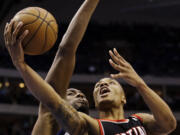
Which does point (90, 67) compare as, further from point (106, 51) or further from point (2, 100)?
point (2, 100)

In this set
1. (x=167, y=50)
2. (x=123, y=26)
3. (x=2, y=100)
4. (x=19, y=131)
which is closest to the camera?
(x=19, y=131)

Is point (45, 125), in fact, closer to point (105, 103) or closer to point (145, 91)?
point (105, 103)

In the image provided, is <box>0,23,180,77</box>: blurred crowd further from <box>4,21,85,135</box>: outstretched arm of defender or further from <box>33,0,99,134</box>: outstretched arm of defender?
<box>4,21,85,135</box>: outstretched arm of defender

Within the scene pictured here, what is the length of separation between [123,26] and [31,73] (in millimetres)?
17362

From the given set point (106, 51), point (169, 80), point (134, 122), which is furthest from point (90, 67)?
point (134, 122)

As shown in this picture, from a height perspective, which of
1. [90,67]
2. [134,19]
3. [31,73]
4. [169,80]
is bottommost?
[169,80]

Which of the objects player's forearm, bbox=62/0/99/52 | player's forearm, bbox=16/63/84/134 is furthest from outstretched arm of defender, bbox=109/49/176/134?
player's forearm, bbox=16/63/84/134

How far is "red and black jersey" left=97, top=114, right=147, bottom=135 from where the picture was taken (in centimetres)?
254

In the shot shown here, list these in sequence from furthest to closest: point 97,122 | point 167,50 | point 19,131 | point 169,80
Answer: point 167,50
point 169,80
point 19,131
point 97,122

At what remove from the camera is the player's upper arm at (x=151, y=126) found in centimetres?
262

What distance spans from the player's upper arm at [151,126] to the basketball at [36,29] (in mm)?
1095

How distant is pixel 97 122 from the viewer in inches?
101

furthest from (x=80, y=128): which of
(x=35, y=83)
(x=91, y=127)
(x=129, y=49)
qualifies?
(x=129, y=49)

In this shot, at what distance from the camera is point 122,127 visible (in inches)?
104
